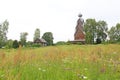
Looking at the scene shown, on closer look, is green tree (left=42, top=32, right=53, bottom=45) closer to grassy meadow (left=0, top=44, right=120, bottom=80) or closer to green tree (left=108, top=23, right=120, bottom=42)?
green tree (left=108, top=23, right=120, bottom=42)

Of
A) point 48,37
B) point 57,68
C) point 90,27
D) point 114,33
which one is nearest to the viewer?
point 57,68

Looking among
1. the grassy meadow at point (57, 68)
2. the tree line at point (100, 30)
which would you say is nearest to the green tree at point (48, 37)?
Result: the tree line at point (100, 30)

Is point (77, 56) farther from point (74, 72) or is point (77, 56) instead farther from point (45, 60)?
point (74, 72)

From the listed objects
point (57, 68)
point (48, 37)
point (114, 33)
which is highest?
point (114, 33)

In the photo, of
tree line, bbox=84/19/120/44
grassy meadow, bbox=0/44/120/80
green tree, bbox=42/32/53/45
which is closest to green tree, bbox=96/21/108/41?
tree line, bbox=84/19/120/44

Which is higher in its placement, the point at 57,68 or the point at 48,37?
the point at 48,37

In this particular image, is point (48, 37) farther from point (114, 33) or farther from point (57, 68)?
point (57, 68)

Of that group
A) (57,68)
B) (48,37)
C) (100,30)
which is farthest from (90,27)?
(57,68)

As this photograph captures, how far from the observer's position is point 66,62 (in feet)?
28.2

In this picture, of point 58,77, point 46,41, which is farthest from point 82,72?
point 46,41

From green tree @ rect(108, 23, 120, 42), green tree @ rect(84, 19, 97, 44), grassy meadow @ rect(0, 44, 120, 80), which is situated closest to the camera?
grassy meadow @ rect(0, 44, 120, 80)

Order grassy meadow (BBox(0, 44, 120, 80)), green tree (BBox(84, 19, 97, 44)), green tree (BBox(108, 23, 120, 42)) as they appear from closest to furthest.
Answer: grassy meadow (BBox(0, 44, 120, 80)) → green tree (BBox(84, 19, 97, 44)) → green tree (BBox(108, 23, 120, 42))

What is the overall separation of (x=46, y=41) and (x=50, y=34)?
302cm

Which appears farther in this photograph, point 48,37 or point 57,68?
point 48,37
